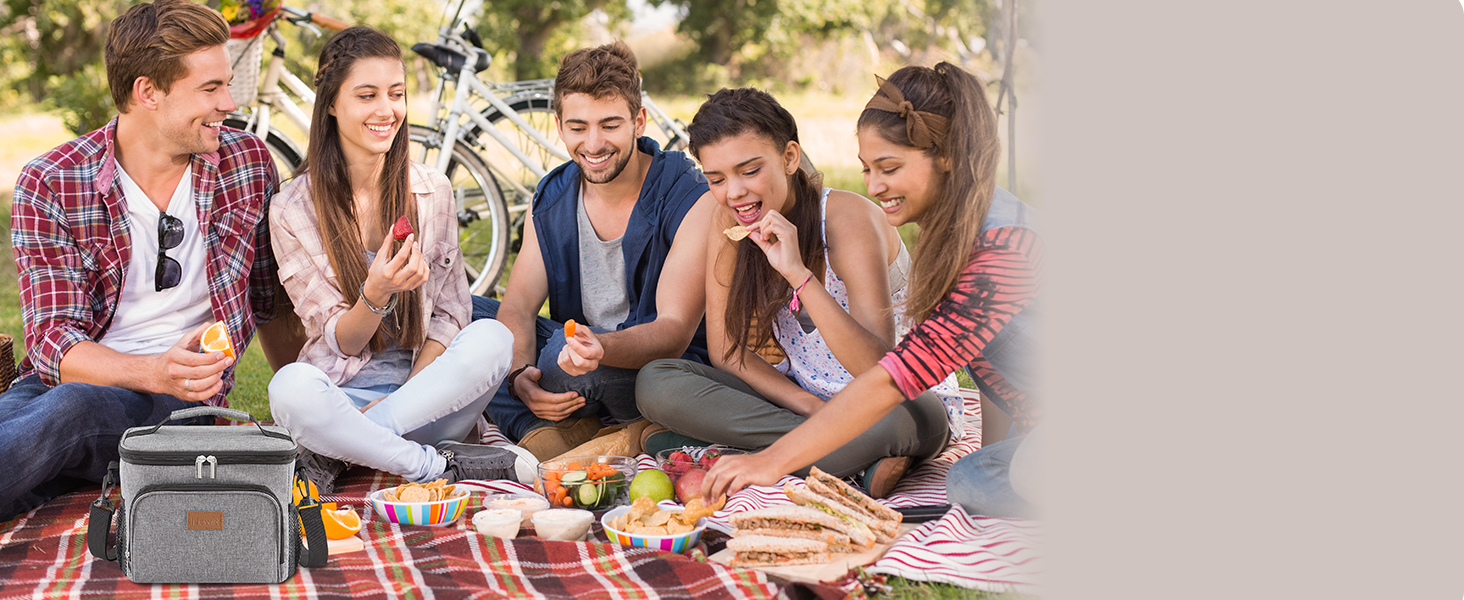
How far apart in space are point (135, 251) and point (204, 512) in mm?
1160

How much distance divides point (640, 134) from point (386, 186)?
0.85 meters

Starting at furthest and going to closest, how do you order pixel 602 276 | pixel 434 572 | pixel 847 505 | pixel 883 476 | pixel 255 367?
pixel 255 367 → pixel 602 276 → pixel 883 476 → pixel 847 505 → pixel 434 572

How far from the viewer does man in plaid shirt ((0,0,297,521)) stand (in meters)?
2.94

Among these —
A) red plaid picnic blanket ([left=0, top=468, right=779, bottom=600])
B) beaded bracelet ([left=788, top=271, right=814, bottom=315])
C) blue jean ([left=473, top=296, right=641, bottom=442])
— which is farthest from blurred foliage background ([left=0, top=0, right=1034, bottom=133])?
red plaid picnic blanket ([left=0, top=468, right=779, bottom=600])

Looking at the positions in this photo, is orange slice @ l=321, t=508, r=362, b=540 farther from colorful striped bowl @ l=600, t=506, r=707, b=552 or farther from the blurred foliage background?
the blurred foliage background

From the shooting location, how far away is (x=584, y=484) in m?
2.92

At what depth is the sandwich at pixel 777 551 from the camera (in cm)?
245

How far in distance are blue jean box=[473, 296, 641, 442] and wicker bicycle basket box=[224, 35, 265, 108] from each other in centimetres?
221

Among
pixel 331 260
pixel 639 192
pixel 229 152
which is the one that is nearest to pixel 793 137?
pixel 639 192

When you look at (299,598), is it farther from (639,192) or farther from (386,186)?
(639,192)

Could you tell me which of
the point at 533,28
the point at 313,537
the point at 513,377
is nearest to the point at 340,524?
the point at 313,537

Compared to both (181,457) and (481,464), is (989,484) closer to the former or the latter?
(481,464)

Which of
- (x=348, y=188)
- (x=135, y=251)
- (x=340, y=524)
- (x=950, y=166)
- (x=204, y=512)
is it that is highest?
(x=950, y=166)

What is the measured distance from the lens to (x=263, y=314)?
356cm
